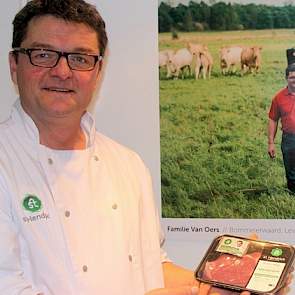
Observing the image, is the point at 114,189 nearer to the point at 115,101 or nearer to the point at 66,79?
the point at 66,79

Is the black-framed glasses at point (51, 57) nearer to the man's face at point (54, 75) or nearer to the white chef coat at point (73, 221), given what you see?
the man's face at point (54, 75)

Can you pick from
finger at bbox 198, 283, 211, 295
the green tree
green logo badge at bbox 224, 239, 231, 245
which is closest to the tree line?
the green tree

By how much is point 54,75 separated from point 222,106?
27.4 inches

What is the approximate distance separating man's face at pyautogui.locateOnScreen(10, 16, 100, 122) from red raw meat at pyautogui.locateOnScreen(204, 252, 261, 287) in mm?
483

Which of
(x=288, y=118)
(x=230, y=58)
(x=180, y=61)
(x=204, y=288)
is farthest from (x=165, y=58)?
(x=204, y=288)

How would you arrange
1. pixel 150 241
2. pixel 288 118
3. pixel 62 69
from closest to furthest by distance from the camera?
pixel 62 69, pixel 150 241, pixel 288 118

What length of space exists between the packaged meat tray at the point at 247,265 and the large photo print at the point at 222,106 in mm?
492

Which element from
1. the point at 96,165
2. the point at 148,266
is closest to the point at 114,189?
the point at 96,165

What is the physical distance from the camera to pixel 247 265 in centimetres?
117

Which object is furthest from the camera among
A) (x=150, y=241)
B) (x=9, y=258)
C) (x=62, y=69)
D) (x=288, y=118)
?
(x=288, y=118)

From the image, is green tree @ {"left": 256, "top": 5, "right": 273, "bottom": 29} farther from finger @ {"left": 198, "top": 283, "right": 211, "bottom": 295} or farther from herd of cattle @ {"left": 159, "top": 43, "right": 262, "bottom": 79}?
finger @ {"left": 198, "top": 283, "right": 211, "bottom": 295}

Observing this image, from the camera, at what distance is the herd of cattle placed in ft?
5.57

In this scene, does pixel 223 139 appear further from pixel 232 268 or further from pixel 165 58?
pixel 232 268

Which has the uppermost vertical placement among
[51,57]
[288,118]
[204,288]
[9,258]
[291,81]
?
[51,57]
